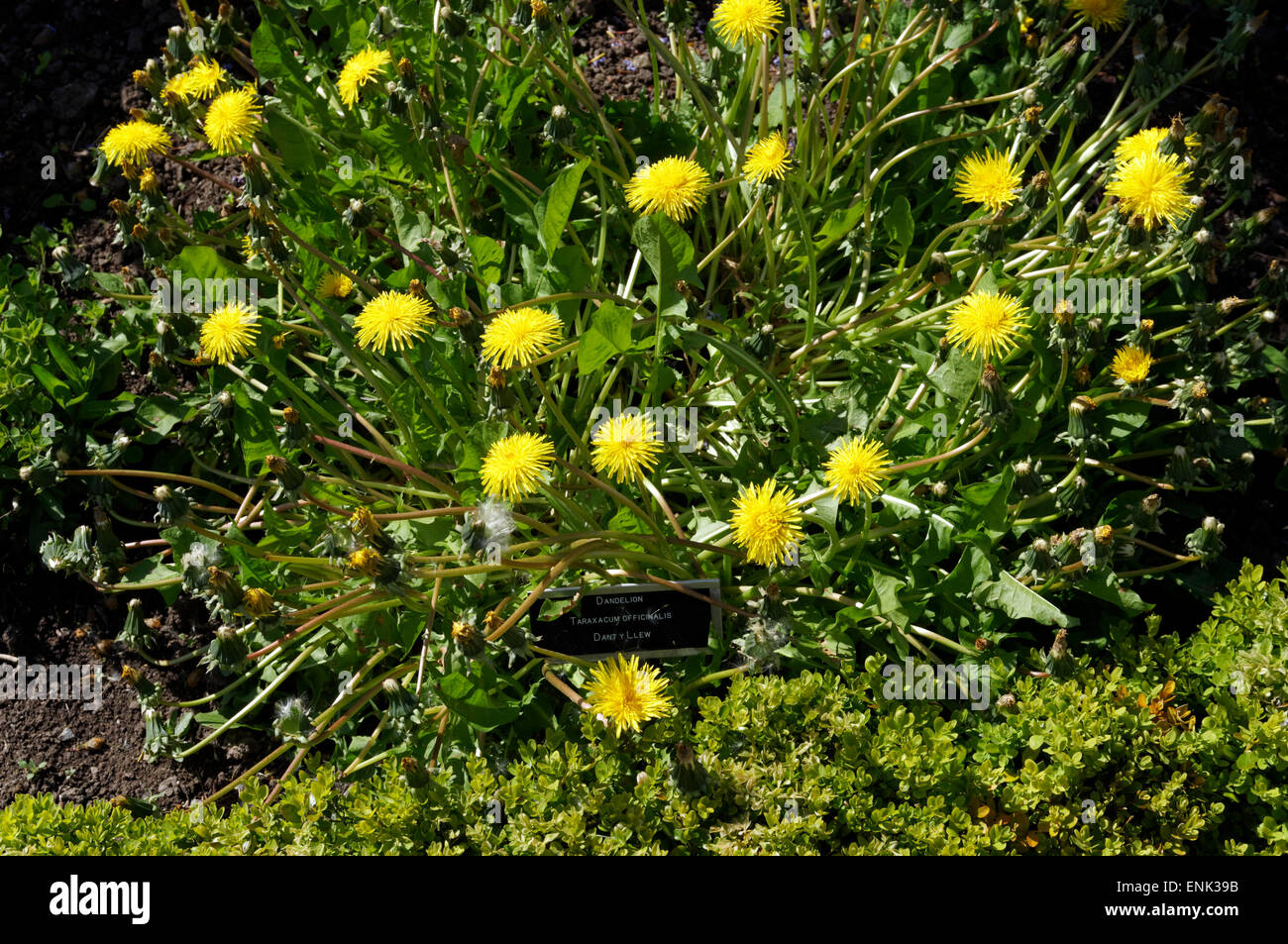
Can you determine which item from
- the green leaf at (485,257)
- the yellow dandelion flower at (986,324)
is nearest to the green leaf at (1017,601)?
the yellow dandelion flower at (986,324)

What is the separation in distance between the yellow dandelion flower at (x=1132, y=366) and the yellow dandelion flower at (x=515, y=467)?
48.3 inches

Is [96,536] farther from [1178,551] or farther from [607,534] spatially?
[1178,551]

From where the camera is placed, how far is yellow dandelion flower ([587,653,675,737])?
184 cm

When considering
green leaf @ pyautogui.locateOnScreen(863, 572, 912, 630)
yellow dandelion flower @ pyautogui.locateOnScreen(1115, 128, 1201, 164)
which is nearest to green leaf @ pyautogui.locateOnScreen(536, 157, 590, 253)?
green leaf @ pyautogui.locateOnScreen(863, 572, 912, 630)

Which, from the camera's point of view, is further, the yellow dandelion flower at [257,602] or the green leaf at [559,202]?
the green leaf at [559,202]

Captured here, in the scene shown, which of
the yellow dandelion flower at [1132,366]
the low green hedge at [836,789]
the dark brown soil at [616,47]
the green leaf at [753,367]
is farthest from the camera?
the dark brown soil at [616,47]

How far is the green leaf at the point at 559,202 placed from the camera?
6.84 feet

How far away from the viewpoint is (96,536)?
227 centimetres

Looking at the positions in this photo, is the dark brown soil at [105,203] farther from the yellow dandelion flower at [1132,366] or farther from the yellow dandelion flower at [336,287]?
the yellow dandelion flower at [336,287]

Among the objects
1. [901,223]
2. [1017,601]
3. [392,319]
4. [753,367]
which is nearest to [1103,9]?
[901,223]

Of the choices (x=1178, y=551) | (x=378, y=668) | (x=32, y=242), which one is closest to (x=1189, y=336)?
(x=1178, y=551)

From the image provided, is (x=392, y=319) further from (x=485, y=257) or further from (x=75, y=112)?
(x=75, y=112)

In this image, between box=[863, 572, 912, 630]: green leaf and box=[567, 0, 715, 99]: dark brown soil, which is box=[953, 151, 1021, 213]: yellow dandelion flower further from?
box=[567, 0, 715, 99]: dark brown soil

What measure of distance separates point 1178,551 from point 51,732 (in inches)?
109
